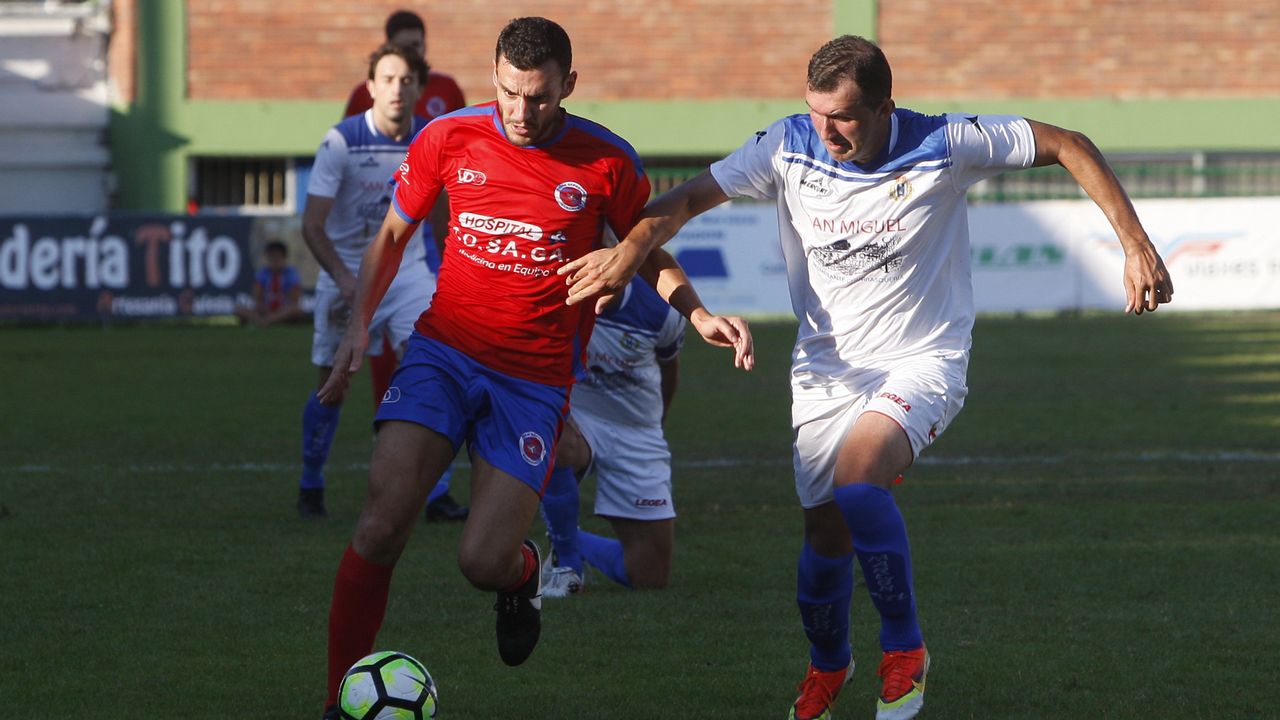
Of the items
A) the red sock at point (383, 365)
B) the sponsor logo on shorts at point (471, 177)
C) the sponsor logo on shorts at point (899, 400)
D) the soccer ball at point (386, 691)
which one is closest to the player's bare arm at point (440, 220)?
the red sock at point (383, 365)

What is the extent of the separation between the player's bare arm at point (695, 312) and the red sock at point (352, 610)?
1.08 meters

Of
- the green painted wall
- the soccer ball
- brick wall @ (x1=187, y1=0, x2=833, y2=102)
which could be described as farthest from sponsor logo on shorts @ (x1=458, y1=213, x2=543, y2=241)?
brick wall @ (x1=187, y1=0, x2=833, y2=102)

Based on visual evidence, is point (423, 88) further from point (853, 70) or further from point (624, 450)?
point (853, 70)

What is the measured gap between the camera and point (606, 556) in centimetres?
655

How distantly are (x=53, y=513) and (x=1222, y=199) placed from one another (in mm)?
17615

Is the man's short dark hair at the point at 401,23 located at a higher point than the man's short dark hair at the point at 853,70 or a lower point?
higher

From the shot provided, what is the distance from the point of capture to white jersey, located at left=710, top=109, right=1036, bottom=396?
476 cm

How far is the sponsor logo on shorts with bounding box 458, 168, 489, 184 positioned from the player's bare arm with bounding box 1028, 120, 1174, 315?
5.21 ft

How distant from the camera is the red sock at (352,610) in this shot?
4.48m

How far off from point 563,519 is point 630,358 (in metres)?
0.78

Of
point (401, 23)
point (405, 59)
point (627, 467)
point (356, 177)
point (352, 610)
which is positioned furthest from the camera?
point (401, 23)

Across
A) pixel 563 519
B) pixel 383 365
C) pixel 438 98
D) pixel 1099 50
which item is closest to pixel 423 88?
pixel 383 365

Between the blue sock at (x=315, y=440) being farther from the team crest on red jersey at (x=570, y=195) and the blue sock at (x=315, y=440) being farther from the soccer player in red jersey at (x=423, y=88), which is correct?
the team crest on red jersey at (x=570, y=195)

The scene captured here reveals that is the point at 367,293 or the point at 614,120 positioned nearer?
the point at 367,293
